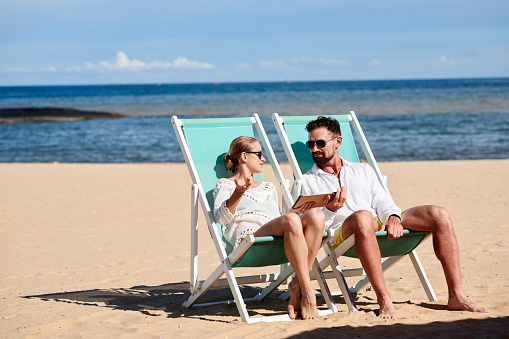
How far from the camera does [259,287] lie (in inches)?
177

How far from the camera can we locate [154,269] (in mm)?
4910

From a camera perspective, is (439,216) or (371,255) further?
(439,216)

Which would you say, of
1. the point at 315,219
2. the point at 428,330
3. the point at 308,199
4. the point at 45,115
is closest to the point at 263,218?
the point at 308,199

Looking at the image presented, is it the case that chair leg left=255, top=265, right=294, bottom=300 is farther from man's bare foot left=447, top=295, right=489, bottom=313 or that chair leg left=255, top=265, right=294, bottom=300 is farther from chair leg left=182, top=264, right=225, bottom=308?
man's bare foot left=447, top=295, right=489, bottom=313

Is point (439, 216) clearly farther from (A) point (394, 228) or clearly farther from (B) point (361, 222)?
(B) point (361, 222)

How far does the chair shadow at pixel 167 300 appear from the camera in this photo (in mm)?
3723

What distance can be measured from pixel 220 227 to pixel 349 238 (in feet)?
2.53

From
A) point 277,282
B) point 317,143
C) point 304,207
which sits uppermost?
point 317,143

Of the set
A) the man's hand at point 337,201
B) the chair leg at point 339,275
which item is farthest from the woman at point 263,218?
the chair leg at point 339,275

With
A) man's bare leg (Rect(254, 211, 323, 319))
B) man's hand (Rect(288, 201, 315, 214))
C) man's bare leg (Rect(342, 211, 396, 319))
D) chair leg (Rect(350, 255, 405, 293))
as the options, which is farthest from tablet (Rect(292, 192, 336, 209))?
chair leg (Rect(350, 255, 405, 293))

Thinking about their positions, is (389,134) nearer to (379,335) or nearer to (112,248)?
(112,248)

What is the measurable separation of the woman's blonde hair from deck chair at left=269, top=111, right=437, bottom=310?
268 millimetres

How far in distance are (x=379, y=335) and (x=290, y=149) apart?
1.42 meters

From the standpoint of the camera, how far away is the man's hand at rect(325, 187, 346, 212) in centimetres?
350
